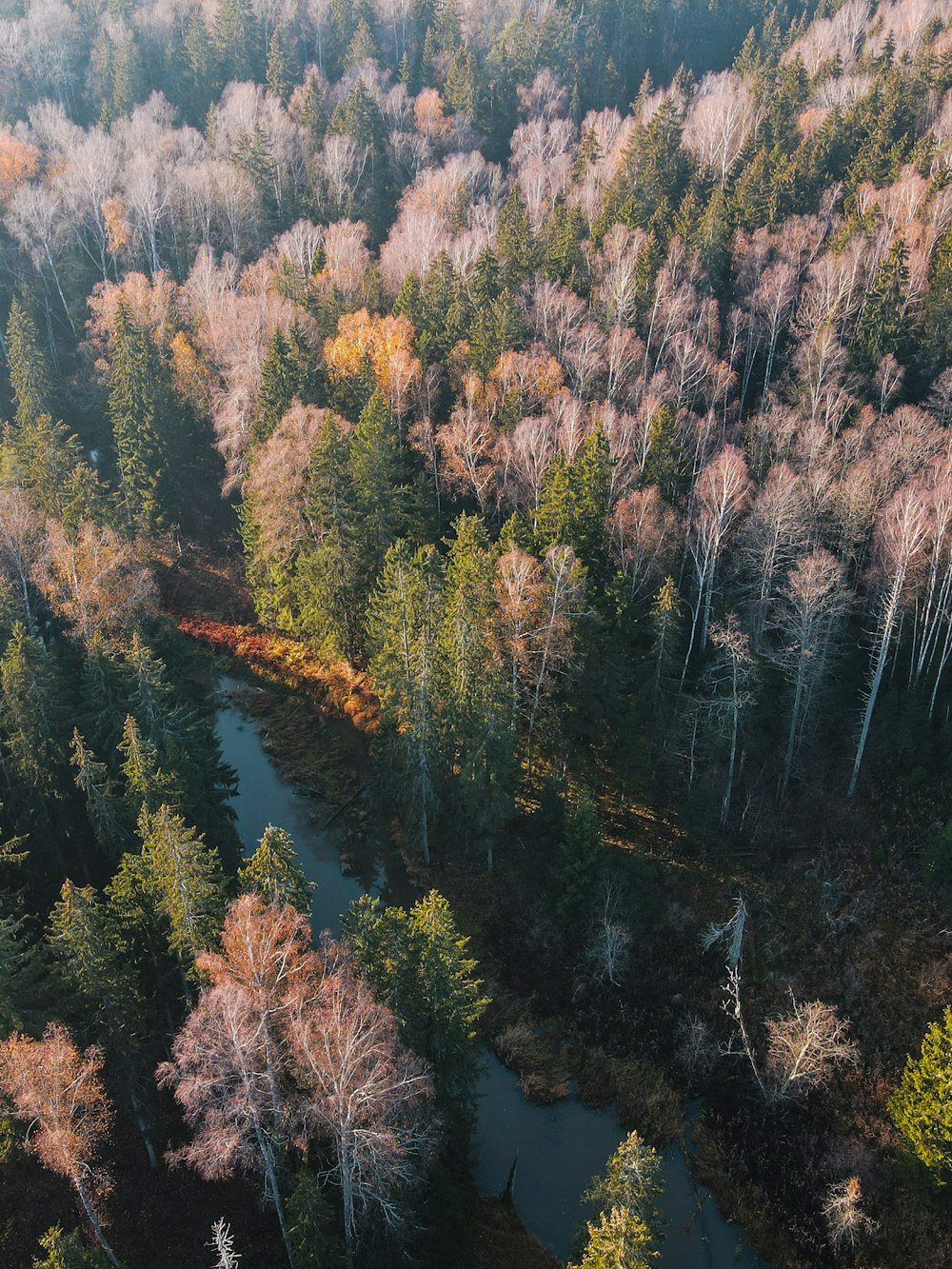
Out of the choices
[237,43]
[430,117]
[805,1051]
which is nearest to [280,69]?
[237,43]

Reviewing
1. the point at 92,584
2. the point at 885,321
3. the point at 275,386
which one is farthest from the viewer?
the point at 275,386

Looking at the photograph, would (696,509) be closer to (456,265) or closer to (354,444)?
(354,444)

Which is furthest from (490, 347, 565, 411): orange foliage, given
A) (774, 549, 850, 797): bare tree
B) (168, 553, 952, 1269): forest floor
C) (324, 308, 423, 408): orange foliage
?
(168, 553, 952, 1269): forest floor

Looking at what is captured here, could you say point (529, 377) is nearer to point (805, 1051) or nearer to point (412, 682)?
point (412, 682)

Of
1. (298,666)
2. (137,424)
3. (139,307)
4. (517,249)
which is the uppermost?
(517,249)

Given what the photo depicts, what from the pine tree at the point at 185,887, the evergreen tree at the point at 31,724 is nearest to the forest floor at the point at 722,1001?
the pine tree at the point at 185,887

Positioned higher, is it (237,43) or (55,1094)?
(237,43)

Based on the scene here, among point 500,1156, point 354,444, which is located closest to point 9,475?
point 354,444

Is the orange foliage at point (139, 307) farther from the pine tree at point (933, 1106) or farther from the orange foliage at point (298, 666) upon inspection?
the pine tree at point (933, 1106)
